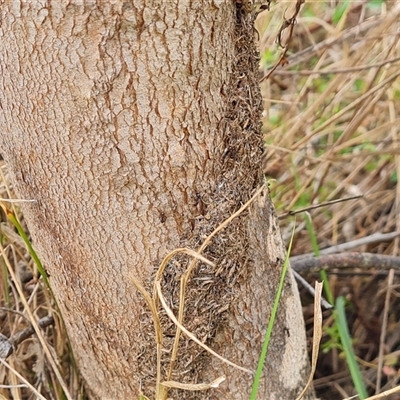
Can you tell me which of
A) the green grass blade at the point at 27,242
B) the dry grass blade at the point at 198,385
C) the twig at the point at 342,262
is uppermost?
the green grass blade at the point at 27,242

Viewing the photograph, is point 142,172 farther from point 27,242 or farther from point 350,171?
point 350,171

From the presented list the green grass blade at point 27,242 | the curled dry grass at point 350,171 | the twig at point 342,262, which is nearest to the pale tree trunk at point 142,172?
the green grass blade at point 27,242

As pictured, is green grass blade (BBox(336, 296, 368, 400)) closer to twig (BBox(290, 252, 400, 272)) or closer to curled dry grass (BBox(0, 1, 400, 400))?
twig (BBox(290, 252, 400, 272))

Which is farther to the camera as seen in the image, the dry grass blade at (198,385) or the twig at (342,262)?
the twig at (342,262)

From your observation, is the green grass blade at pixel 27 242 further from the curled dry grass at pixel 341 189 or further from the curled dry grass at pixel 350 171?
the curled dry grass at pixel 350 171

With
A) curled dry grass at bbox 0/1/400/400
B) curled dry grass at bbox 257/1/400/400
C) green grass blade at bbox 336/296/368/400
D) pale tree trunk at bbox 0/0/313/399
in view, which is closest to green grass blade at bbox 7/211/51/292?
pale tree trunk at bbox 0/0/313/399

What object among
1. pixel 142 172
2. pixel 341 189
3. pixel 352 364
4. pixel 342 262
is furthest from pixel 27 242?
pixel 341 189
